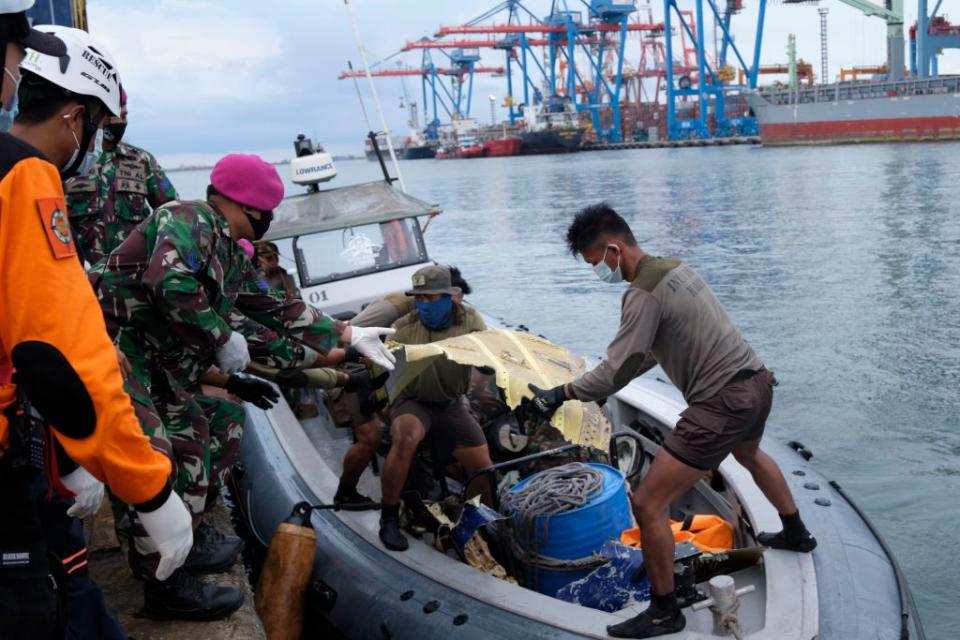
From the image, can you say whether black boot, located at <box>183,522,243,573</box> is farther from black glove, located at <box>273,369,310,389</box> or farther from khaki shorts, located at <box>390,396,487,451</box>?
khaki shorts, located at <box>390,396,487,451</box>

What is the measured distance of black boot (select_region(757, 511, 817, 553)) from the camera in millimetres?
4148

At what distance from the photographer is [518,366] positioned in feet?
14.8

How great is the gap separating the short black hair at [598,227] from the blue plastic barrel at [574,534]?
120cm

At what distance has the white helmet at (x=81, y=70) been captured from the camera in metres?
2.28

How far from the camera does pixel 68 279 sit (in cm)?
183

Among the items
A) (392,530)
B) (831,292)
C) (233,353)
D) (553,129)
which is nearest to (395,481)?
(392,530)

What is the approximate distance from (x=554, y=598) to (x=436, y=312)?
5.71ft

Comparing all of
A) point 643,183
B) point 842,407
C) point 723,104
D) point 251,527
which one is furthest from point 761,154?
point 251,527

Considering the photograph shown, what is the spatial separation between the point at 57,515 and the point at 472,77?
111 m

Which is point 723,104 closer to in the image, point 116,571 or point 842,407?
point 842,407

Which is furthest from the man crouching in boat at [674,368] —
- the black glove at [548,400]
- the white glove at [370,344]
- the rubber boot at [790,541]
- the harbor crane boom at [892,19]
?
the harbor crane boom at [892,19]

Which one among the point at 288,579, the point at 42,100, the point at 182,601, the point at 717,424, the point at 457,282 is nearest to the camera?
the point at 42,100

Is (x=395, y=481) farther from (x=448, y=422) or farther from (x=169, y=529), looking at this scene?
(x=169, y=529)

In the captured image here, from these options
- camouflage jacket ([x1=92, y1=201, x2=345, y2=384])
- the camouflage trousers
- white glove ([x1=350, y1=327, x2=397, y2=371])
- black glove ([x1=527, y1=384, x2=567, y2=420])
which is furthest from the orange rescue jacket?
black glove ([x1=527, y1=384, x2=567, y2=420])
